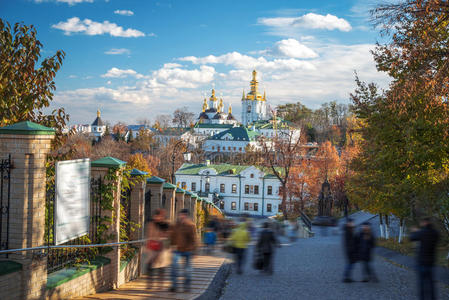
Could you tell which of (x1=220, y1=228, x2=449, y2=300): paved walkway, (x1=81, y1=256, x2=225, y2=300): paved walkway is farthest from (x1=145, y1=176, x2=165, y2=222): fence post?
(x1=220, y1=228, x2=449, y2=300): paved walkway

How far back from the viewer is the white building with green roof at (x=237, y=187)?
2292 inches

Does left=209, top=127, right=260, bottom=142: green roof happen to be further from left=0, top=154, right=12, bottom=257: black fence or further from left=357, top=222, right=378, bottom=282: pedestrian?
left=0, top=154, right=12, bottom=257: black fence

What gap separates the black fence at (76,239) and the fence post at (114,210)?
7.1 inches

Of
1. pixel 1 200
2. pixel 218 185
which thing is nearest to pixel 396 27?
pixel 1 200

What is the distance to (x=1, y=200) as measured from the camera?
6270 mm

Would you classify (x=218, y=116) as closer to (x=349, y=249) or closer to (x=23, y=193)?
(x=349, y=249)

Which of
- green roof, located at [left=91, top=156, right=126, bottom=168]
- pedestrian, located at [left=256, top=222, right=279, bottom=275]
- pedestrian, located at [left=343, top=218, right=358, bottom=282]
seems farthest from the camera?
pedestrian, located at [left=256, top=222, right=279, bottom=275]

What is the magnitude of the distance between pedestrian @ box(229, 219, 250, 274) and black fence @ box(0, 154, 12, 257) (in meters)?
5.18

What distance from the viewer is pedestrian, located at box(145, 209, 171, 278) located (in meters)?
8.26

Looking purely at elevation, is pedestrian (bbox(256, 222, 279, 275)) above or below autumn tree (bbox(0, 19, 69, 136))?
below

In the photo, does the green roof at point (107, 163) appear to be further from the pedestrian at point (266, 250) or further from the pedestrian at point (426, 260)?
the pedestrian at point (426, 260)

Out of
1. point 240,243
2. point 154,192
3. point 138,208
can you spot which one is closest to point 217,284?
point 240,243

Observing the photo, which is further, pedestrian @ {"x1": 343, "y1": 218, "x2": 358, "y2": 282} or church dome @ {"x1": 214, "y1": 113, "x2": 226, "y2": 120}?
church dome @ {"x1": 214, "y1": 113, "x2": 226, "y2": 120}

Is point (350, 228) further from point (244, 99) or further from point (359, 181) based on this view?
point (244, 99)
